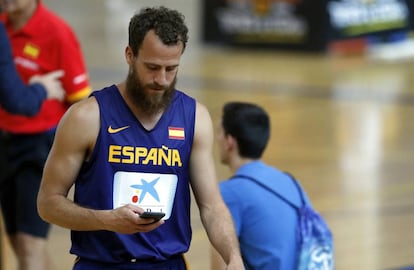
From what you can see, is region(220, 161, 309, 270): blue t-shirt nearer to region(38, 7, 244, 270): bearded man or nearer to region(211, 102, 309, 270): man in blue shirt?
region(211, 102, 309, 270): man in blue shirt

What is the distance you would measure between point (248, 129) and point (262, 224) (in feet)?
1.59

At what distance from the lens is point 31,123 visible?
252 inches

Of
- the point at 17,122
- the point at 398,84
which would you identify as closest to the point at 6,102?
the point at 17,122

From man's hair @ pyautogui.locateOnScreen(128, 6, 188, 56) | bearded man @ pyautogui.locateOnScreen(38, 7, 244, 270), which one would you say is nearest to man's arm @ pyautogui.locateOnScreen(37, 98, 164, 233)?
bearded man @ pyautogui.locateOnScreen(38, 7, 244, 270)

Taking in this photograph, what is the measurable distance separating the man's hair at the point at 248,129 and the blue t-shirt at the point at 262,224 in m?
0.20

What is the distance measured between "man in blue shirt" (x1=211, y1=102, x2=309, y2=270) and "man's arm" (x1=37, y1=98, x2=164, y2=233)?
123 cm

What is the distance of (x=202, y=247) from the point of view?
26.3 ft

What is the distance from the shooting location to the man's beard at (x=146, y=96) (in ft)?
13.6

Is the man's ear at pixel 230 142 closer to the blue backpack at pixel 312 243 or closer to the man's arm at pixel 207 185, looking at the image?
the blue backpack at pixel 312 243

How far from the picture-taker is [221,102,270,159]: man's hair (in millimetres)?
5410

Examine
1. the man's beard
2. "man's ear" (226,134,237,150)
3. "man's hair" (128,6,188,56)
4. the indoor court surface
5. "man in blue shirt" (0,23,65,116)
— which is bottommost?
the indoor court surface

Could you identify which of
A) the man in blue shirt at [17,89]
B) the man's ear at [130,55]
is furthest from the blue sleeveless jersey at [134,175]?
the man in blue shirt at [17,89]

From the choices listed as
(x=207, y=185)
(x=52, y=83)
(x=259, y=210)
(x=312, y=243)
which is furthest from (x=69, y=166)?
(x=52, y=83)

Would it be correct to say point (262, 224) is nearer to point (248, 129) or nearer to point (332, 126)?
point (248, 129)
